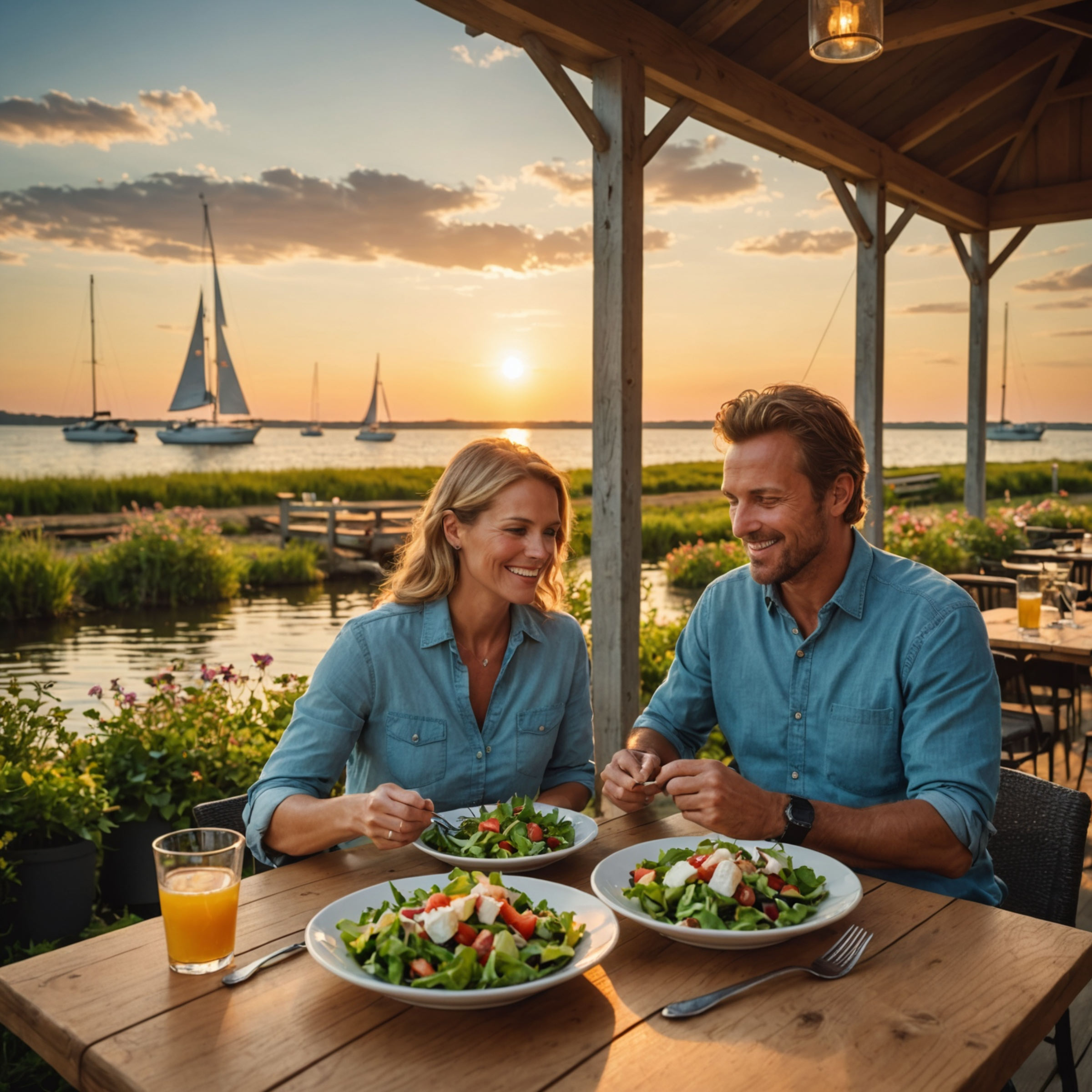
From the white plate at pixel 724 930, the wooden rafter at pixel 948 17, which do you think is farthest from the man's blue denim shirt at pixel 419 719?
the wooden rafter at pixel 948 17

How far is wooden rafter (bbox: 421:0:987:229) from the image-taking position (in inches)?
101

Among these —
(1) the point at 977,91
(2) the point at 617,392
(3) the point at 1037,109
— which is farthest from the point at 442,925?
(3) the point at 1037,109

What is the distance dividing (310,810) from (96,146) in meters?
7.97

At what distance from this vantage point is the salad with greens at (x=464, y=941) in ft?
2.95

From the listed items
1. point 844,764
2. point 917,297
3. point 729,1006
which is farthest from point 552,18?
point 917,297

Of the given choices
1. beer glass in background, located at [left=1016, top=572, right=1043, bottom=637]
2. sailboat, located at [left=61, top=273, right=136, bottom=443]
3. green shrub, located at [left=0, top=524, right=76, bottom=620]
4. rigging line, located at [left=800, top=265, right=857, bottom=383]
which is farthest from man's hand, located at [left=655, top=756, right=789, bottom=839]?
sailboat, located at [left=61, top=273, right=136, bottom=443]

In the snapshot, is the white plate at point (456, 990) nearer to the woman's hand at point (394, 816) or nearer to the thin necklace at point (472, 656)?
the woman's hand at point (394, 816)

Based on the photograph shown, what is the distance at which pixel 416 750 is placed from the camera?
1573 mm

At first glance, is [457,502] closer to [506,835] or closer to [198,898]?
[506,835]

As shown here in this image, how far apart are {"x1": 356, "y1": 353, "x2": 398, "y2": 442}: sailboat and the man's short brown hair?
22.5 m

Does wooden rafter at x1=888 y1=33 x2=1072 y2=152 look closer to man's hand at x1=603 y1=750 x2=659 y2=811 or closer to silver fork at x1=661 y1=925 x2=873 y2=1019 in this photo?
man's hand at x1=603 y1=750 x2=659 y2=811

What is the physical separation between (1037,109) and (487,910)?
6.05 meters

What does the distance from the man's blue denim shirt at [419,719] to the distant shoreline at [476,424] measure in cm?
58

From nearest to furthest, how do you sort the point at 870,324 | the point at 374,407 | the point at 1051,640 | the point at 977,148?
the point at 1051,640 → the point at 870,324 → the point at 977,148 → the point at 374,407
